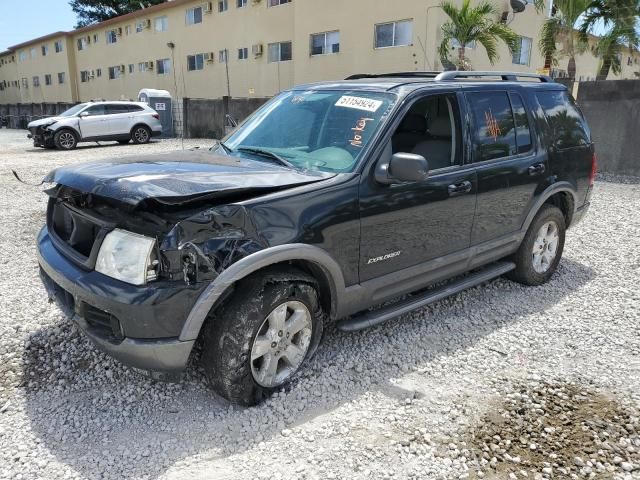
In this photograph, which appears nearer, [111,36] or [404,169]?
[404,169]

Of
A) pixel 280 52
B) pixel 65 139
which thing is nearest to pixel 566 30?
pixel 280 52

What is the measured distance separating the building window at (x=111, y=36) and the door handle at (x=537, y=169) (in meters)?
36.5

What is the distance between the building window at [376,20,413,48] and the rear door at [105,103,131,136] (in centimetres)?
982

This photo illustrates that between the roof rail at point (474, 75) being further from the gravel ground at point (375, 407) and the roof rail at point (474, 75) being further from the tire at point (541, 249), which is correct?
the gravel ground at point (375, 407)

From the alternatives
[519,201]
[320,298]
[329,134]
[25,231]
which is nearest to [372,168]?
[329,134]

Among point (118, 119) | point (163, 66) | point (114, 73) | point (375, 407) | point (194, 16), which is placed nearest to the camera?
point (375, 407)

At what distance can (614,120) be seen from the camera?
440 inches

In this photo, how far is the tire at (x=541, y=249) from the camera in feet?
15.4

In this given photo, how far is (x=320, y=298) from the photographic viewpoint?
3.30 meters

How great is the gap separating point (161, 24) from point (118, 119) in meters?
14.8

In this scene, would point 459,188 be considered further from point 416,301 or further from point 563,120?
point 563,120

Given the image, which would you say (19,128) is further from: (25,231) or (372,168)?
(372,168)

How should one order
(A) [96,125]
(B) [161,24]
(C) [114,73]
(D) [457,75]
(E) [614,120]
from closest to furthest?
(D) [457,75] → (E) [614,120] → (A) [96,125] → (B) [161,24] → (C) [114,73]

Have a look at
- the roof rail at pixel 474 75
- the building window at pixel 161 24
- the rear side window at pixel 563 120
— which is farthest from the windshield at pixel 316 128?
the building window at pixel 161 24
